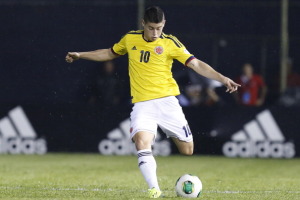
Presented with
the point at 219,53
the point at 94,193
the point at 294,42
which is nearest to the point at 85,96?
the point at 219,53

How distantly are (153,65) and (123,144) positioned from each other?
721cm

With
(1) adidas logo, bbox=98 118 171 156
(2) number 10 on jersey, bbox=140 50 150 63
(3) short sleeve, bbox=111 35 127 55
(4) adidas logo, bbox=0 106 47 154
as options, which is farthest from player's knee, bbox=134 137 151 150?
(4) adidas logo, bbox=0 106 47 154

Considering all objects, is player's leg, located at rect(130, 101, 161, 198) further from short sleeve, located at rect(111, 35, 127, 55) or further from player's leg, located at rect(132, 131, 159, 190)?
short sleeve, located at rect(111, 35, 127, 55)

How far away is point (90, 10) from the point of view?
757 inches

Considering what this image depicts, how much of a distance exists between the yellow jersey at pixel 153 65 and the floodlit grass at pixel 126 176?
1.17 meters

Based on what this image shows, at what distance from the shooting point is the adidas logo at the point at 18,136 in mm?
17641

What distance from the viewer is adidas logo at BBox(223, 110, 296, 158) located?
677 inches

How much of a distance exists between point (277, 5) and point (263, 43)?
117 centimetres

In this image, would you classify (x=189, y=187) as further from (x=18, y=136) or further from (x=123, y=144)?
(x=18, y=136)

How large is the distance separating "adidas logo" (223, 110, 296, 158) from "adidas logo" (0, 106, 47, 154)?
382 centimetres

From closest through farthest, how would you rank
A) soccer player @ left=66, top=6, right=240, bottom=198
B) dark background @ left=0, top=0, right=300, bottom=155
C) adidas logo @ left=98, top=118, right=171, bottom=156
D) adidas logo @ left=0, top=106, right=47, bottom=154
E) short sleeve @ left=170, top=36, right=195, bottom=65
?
soccer player @ left=66, top=6, right=240, bottom=198 → short sleeve @ left=170, top=36, right=195, bottom=65 → adidas logo @ left=98, top=118, right=171, bottom=156 → adidas logo @ left=0, top=106, right=47, bottom=154 → dark background @ left=0, top=0, right=300, bottom=155

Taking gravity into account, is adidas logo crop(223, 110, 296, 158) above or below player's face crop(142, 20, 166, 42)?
below

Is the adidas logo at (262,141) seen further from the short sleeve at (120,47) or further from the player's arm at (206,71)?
the player's arm at (206,71)

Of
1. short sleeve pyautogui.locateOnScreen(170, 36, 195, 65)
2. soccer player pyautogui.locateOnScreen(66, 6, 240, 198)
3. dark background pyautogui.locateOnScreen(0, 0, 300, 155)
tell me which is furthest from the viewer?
dark background pyautogui.locateOnScreen(0, 0, 300, 155)
